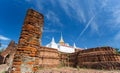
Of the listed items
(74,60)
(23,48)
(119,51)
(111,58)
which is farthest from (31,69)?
(74,60)

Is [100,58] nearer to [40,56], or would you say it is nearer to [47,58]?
[47,58]

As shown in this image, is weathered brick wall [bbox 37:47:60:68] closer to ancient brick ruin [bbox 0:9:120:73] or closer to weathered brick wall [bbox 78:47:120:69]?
ancient brick ruin [bbox 0:9:120:73]

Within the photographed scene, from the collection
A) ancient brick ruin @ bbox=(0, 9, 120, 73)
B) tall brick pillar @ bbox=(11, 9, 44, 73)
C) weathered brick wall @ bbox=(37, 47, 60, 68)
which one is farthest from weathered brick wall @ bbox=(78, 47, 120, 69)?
tall brick pillar @ bbox=(11, 9, 44, 73)

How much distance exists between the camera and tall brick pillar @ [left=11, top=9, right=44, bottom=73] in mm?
2292

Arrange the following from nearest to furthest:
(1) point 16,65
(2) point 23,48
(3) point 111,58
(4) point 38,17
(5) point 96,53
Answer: (1) point 16,65, (2) point 23,48, (4) point 38,17, (3) point 111,58, (5) point 96,53

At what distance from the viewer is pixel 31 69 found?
2453 mm

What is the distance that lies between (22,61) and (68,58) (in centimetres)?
1699

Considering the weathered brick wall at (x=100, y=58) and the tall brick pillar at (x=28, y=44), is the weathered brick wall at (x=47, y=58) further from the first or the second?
the tall brick pillar at (x=28, y=44)

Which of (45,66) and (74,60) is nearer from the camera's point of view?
(45,66)

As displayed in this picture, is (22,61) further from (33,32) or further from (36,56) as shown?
(33,32)

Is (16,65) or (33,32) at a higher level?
(33,32)

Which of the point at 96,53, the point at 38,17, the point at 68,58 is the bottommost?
the point at 68,58

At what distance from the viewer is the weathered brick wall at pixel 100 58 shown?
11.5m

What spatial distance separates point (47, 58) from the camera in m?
15.2
